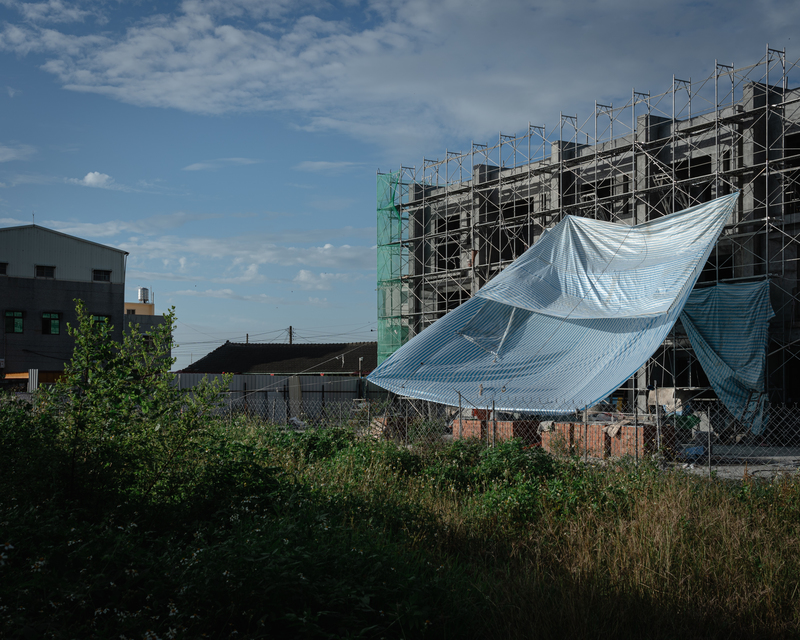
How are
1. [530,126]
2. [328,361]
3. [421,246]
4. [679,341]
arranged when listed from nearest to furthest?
[679,341]
[530,126]
[421,246]
[328,361]

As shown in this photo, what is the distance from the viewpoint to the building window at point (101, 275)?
144 ft

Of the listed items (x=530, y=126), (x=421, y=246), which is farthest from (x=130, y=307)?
(x=530, y=126)

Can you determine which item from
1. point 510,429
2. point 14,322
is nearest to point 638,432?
point 510,429

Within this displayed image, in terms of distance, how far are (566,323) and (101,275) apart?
35.0 m

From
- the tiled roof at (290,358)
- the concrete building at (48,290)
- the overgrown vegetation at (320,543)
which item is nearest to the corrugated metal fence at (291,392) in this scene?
the tiled roof at (290,358)

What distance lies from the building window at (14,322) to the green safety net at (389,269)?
22.1 metres

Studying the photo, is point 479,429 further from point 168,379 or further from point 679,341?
point 168,379

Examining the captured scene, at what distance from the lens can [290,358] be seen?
152 feet

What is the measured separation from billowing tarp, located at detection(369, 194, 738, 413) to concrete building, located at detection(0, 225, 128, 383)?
27.5 metres

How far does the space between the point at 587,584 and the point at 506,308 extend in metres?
14.3

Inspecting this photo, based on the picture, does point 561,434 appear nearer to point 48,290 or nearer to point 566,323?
point 566,323

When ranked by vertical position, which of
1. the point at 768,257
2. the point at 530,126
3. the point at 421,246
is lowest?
the point at 768,257

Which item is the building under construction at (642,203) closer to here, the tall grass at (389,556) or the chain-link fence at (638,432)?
the chain-link fence at (638,432)

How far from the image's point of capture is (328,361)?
45.2m
